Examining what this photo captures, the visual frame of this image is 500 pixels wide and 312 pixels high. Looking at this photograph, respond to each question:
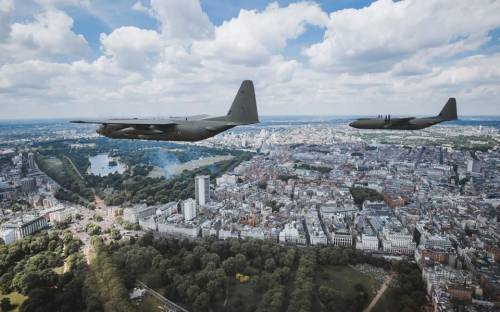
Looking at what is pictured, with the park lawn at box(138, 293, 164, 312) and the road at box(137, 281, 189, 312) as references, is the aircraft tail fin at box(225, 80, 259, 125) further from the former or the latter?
the park lawn at box(138, 293, 164, 312)

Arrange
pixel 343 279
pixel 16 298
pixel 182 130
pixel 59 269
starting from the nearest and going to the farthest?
1. pixel 182 130
2. pixel 16 298
3. pixel 343 279
4. pixel 59 269

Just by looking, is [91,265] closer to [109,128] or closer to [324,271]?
[109,128]

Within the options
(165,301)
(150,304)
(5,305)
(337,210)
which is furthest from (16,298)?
(337,210)

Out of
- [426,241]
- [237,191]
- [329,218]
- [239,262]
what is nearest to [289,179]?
[237,191]

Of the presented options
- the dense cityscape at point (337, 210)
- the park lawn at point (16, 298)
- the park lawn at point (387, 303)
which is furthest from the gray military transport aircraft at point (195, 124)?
the park lawn at point (16, 298)

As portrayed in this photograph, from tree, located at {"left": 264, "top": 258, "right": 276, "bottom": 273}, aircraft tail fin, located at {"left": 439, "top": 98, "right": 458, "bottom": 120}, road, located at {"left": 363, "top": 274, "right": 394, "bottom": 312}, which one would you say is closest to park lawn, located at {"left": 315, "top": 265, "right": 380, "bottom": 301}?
road, located at {"left": 363, "top": 274, "right": 394, "bottom": 312}

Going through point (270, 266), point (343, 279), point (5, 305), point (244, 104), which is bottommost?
point (343, 279)

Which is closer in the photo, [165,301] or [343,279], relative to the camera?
[165,301]

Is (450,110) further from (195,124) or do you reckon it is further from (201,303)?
(201,303)
